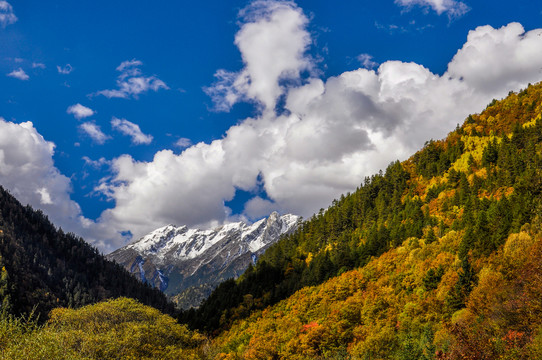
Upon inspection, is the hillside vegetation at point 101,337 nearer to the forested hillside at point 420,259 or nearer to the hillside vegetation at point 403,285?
the hillside vegetation at point 403,285

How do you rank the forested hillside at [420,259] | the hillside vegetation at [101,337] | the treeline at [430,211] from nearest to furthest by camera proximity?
the hillside vegetation at [101,337], the forested hillside at [420,259], the treeline at [430,211]

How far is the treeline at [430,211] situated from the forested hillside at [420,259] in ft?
1.31

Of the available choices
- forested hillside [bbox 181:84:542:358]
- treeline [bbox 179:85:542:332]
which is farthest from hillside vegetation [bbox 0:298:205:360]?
treeline [bbox 179:85:542:332]

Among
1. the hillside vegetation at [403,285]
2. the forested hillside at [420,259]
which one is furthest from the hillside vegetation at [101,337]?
the forested hillside at [420,259]

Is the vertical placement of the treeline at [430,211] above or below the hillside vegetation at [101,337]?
above

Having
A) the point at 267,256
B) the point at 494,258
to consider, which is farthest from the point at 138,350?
the point at 267,256

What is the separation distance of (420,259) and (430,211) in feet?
95.0

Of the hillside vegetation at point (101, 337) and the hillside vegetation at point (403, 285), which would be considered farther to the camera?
the hillside vegetation at point (403, 285)

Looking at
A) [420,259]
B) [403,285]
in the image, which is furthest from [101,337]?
[420,259]

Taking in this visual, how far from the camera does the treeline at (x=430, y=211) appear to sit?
234ft

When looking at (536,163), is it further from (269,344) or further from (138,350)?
(138,350)

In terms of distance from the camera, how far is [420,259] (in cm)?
7744

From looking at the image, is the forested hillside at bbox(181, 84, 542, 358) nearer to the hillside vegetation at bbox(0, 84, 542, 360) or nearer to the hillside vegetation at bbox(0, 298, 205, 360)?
the hillside vegetation at bbox(0, 84, 542, 360)

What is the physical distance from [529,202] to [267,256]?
112 meters
